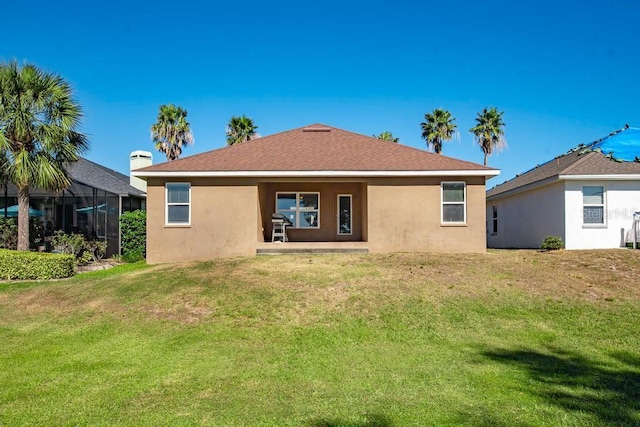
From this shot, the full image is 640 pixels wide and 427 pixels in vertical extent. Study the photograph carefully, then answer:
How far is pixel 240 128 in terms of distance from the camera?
32.2 metres

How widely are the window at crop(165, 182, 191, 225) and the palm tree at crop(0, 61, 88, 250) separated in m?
3.59

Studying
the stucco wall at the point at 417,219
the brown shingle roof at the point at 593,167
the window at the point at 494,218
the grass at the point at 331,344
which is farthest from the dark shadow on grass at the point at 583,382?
the window at the point at 494,218

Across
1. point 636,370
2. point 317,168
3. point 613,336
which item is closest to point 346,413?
point 636,370

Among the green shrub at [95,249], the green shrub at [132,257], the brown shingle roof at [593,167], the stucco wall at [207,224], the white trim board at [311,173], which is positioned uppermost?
the brown shingle roof at [593,167]

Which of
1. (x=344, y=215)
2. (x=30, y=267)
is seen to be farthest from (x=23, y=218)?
(x=344, y=215)

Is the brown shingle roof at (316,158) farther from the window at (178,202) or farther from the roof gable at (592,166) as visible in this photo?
the roof gable at (592,166)

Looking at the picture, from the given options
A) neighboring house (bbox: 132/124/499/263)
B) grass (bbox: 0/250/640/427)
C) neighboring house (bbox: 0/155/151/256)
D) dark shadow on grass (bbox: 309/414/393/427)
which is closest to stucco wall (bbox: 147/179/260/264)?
neighboring house (bbox: 132/124/499/263)

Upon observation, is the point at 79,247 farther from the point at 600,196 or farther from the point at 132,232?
the point at 600,196

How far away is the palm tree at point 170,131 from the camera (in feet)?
99.3

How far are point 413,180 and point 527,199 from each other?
703cm

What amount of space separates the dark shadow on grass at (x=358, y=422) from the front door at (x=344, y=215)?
13710mm

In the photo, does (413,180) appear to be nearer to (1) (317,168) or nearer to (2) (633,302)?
(1) (317,168)

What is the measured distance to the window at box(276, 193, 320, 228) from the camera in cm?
1830

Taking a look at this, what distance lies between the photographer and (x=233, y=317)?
31.0 feet
